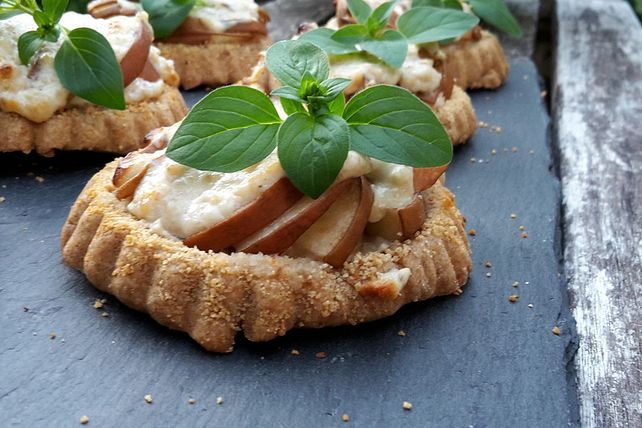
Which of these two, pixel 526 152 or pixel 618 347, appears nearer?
pixel 618 347

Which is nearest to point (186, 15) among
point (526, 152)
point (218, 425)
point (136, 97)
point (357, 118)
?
point (136, 97)

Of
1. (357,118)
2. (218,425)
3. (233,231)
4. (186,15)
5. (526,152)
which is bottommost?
(526,152)

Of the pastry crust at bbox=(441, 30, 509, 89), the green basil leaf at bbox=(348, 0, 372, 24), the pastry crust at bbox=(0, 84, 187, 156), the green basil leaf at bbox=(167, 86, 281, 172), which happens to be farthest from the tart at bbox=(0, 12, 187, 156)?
the pastry crust at bbox=(441, 30, 509, 89)

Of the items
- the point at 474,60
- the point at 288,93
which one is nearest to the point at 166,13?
the point at 474,60

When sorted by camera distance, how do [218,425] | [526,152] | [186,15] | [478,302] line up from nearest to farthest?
[218,425] → [478,302] → [526,152] → [186,15]

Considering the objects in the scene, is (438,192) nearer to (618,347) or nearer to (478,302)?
(478,302)

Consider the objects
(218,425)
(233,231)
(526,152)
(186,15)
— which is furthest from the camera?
(186,15)

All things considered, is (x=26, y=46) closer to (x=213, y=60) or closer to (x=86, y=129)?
(x=86, y=129)
